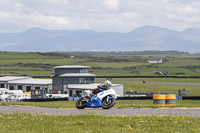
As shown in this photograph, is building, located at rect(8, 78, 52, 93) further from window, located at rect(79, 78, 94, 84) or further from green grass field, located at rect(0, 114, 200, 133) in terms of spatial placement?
green grass field, located at rect(0, 114, 200, 133)

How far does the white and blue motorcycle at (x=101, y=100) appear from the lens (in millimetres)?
22875

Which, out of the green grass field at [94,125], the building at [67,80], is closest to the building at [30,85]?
the building at [67,80]

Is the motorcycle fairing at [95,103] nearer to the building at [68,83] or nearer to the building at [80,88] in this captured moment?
the building at [80,88]

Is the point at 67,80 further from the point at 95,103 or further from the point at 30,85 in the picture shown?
the point at 95,103

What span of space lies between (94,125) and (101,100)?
882cm

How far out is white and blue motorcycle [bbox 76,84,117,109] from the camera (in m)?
22.9

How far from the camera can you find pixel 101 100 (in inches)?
906

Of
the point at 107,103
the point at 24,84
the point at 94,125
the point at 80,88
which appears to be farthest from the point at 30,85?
the point at 94,125

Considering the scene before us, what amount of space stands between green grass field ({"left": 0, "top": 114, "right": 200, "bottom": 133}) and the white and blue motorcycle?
627 centimetres

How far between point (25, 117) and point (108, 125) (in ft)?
15.5

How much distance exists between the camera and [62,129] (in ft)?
43.4

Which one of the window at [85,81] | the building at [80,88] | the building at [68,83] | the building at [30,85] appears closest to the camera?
the building at [80,88]

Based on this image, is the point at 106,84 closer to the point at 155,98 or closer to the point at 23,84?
the point at 155,98

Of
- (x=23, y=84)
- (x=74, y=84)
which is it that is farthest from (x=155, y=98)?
(x=23, y=84)
